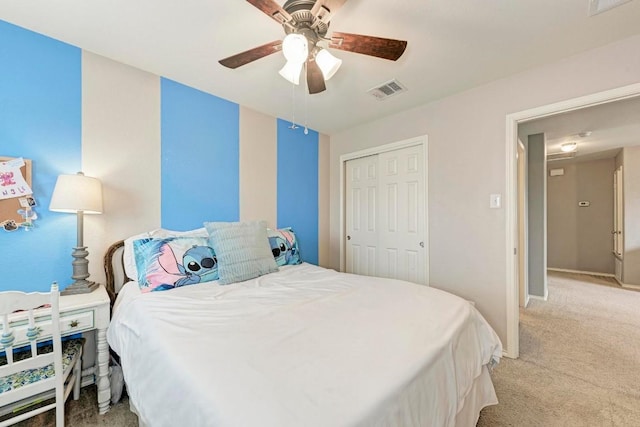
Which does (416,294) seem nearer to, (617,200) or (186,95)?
(186,95)

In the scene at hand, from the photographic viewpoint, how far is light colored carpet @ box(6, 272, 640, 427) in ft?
5.15

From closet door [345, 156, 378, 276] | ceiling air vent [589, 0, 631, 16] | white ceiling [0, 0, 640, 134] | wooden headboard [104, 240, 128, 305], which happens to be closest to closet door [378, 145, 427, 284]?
closet door [345, 156, 378, 276]

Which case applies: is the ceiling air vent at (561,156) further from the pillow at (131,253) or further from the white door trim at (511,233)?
the pillow at (131,253)

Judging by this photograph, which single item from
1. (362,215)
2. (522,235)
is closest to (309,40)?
(362,215)

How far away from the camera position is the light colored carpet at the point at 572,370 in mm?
1601

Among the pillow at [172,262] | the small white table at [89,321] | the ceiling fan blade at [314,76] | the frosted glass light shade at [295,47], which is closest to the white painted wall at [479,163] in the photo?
the ceiling fan blade at [314,76]

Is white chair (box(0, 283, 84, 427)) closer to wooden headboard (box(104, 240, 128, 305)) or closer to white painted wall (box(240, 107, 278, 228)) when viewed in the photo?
wooden headboard (box(104, 240, 128, 305))

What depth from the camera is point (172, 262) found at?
1.83m

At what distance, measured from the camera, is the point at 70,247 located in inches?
72.1

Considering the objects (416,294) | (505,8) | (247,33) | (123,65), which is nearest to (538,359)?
(416,294)

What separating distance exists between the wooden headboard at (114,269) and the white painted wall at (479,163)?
9.22ft

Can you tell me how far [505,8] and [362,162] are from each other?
212 centimetres

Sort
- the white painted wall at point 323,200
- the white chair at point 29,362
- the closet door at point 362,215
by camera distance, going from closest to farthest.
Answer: the white chair at point 29,362
the closet door at point 362,215
the white painted wall at point 323,200

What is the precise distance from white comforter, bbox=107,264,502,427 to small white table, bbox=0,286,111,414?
10 centimetres
